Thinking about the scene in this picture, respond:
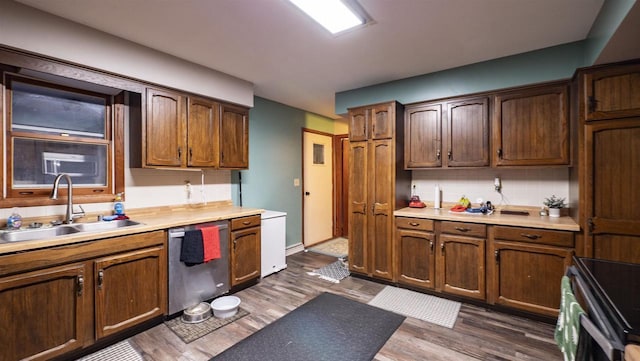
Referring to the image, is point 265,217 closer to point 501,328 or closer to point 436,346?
point 436,346

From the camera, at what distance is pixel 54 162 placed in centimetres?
238

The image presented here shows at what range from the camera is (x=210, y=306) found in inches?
103

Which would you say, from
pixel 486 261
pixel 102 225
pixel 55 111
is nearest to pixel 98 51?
pixel 55 111

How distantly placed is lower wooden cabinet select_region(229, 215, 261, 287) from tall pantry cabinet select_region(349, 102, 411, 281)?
1.20 m

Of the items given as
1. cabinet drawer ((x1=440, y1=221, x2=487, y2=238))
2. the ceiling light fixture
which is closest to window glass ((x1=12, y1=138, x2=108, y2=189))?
the ceiling light fixture

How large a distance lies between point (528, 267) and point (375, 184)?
5.46 feet

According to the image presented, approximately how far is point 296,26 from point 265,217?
225 centimetres

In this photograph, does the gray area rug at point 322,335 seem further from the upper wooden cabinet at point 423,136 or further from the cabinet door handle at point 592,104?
the cabinet door handle at point 592,104

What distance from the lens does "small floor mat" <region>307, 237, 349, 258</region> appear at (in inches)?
181

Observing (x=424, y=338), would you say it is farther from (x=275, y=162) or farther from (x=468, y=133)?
(x=275, y=162)

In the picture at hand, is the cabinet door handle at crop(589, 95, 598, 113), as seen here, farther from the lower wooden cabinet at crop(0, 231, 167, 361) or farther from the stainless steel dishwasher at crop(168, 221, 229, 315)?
the lower wooden cabinet at crop(0, 231, 167, 361)

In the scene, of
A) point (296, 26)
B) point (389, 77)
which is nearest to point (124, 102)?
point (296, 26)

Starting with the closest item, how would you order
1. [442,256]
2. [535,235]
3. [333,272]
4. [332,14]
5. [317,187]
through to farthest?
[332,14], [535,235], [442,256], [333,272], [317,187]

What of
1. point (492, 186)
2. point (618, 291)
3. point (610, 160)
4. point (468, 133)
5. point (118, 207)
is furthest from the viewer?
point (492, 186)
